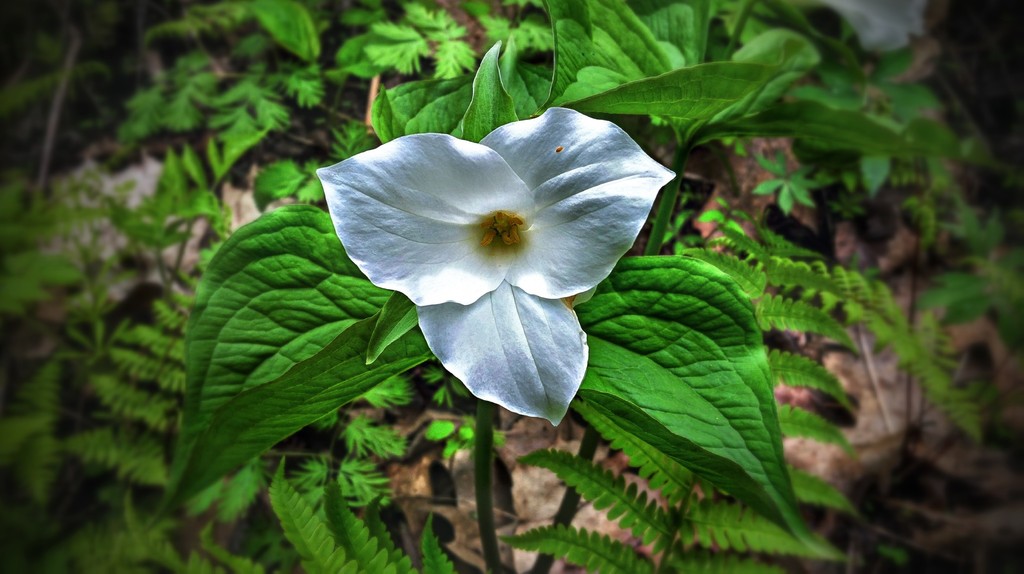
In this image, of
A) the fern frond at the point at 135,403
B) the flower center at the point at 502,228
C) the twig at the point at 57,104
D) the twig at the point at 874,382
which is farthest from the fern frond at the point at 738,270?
the twig at the point at 57,104

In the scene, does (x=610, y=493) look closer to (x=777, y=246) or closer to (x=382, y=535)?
(x=382, y=535)

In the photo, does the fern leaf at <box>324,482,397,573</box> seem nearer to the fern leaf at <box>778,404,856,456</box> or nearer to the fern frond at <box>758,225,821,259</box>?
the fern leaf at <box>778,404,856,456</box>

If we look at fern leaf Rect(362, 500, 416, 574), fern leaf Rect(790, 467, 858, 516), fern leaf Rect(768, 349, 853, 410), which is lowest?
fern leaf Rect(790, 467, 858, 516)

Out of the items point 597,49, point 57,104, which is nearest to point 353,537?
point 597,49

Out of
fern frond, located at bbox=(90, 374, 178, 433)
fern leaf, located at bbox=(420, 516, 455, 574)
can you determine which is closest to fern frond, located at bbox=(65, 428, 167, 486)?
fern frond, located at bbox=(90, 374, 178, 433)

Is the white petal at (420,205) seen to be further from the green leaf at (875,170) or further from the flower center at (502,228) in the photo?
the green leaf at (875,170)

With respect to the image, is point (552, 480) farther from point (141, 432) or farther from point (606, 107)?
point (141, 432)
